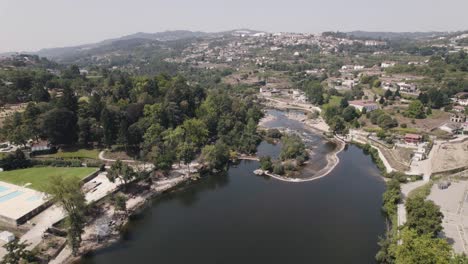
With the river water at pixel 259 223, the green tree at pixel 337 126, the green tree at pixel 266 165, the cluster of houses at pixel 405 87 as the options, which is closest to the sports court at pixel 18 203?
the river water at pixel 259 223

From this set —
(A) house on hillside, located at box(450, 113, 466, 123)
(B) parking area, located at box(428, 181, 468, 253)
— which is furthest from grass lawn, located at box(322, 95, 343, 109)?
(B) parking area, located at box(428, 181, 468, 253)

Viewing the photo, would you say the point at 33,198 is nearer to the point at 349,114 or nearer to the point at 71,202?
the point at 71,202

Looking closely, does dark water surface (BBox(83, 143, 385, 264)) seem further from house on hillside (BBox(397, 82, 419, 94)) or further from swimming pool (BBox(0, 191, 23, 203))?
house on hillside (BBox(397, 82, 419, 94))

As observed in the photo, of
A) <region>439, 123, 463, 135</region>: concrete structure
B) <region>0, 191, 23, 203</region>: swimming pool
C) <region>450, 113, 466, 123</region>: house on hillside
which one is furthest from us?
<region>450, 113, 466, 123</region>: house on hillside

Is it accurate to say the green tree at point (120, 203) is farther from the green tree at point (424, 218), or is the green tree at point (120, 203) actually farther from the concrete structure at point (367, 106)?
the concrete structure at point (367, 106)

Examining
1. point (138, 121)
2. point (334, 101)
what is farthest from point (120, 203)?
point (334, 101)

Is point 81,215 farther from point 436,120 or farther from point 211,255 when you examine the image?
point 436,120
